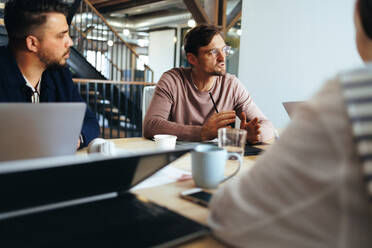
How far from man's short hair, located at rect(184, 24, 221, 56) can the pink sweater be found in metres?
0.16

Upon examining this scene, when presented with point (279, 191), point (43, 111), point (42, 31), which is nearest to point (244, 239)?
point (279, 191)

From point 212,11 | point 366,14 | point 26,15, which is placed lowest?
point 366,14

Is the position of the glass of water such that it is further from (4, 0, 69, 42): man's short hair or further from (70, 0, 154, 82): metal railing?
(70, 0, 154, 82): metal railing

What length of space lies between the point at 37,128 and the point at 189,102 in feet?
4.24

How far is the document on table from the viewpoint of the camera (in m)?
0.92

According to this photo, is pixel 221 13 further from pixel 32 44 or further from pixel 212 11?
pixel 32 44

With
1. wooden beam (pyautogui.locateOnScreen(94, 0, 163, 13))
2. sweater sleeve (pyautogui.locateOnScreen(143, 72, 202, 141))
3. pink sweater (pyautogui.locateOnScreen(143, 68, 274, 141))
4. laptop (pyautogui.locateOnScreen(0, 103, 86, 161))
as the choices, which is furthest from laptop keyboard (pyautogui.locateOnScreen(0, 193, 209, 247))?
wooden beam (pyautogui.locateOnScreen(94, 0, 163, 13))

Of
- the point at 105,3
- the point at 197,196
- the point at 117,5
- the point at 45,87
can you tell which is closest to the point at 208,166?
the point at 197,196

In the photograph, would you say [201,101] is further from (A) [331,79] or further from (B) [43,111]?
→ (A) [331,79]

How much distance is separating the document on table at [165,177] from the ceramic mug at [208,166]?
0.36ft

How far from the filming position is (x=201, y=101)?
2.11 m

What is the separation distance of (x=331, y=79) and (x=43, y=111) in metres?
0.71

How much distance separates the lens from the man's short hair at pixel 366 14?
57 cm

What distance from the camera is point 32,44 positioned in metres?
1.70
